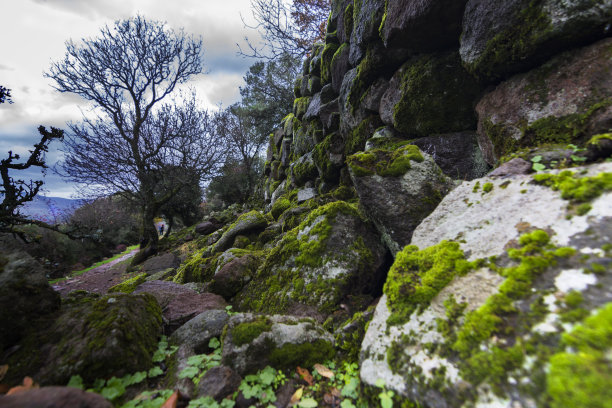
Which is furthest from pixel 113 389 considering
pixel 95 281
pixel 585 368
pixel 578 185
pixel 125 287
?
pixel 95 281

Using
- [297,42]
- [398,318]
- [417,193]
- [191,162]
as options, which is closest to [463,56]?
[417,193]

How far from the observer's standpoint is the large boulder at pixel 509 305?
1076 millimetres

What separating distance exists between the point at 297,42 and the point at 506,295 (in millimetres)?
13352

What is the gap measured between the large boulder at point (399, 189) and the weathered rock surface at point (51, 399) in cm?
314

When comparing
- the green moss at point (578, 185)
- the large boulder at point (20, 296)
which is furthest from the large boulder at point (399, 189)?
the large boulder at point (20, 296)

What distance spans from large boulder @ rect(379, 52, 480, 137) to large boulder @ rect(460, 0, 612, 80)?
0.41 metres

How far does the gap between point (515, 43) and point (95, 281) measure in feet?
52.6

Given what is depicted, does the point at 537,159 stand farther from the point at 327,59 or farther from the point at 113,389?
the point at 327,59

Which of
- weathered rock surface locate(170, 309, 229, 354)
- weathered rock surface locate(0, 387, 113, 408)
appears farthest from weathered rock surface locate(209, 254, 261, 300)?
weathered rock surface locate(0, 387, 113, 408)

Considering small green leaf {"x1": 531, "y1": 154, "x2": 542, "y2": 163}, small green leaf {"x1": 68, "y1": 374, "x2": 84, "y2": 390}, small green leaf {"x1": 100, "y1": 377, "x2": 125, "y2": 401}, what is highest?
small green leaf {"x1": 531, "y1": 154, "x2": 542, "y2": 163}

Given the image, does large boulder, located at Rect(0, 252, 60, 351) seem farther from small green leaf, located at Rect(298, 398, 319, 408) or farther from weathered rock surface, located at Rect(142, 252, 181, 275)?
weathered rock surface, located at Rect(142, 252, 181, 275)

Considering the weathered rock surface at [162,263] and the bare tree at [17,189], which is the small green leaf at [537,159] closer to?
the bare tree at [17,189]

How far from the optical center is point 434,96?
3930mm

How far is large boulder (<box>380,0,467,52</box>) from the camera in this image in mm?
3434
